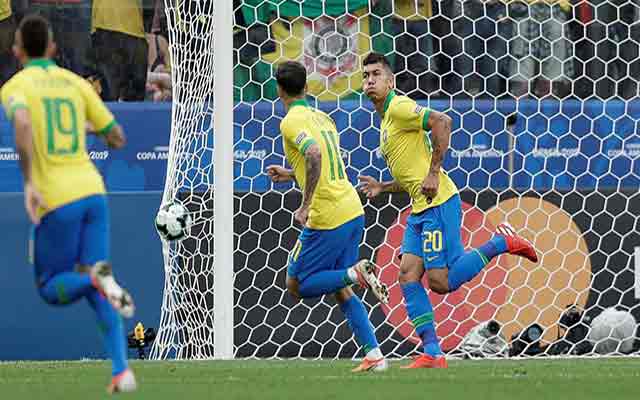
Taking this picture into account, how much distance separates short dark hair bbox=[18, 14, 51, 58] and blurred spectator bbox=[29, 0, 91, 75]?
491 centimetres

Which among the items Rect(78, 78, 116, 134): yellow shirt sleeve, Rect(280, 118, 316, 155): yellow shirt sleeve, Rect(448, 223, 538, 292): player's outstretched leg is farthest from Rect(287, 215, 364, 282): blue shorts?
Rect(78, 78, 116, 134): yellow shirt sleeve

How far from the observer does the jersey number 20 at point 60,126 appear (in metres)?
7.18

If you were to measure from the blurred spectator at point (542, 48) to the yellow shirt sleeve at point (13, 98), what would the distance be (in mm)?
5674

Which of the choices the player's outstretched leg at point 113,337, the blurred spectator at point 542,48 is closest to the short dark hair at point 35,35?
the player's outstretched leg at point 113,337

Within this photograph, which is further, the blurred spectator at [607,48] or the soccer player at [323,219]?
the blurred spectator at [607,48]

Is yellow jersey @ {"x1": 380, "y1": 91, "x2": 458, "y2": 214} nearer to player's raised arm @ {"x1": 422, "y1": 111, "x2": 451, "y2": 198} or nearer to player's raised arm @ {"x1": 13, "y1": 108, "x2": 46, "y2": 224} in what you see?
player's raised arm @ {"x1": 422, "y1": 111, "x2": 451, "y2": 198}

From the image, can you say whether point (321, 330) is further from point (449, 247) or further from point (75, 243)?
point (75, 243)

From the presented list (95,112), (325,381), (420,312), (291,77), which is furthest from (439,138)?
(95,112)

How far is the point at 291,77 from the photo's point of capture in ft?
31.5

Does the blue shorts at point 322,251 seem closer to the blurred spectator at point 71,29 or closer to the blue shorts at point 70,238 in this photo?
the blue shorts at point 70,238

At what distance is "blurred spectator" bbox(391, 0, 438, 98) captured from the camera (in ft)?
39.1

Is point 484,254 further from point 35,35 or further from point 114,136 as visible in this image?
point 35,35

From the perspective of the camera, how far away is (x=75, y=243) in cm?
725

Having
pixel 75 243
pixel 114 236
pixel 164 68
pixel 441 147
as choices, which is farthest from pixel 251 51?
pixel 75 243
